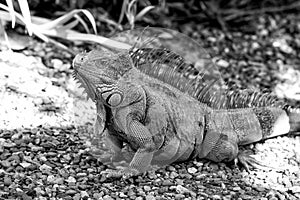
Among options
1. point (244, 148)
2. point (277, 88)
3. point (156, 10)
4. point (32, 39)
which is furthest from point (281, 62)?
point (32, 39)

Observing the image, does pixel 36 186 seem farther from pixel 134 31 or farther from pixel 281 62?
pixel 281 62

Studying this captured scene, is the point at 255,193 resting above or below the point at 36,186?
above

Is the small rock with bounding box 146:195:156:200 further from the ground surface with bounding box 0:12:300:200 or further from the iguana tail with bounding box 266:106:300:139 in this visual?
the iguana tail with bounding box 266:106:300:139

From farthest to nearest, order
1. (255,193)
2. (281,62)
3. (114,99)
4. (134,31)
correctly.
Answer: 1. (281,62)
2. (134,31)
3. (255,193)
4. (114,99)

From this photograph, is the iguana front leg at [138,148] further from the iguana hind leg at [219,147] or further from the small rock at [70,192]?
the iguana hind leg at [219,147]

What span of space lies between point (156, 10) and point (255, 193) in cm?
283

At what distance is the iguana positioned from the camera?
3.85 m

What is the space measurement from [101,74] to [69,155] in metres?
0.74

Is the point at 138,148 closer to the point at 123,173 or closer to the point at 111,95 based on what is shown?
the point at 123,173

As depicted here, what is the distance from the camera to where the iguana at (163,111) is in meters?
3.85

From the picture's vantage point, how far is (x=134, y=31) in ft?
17.8

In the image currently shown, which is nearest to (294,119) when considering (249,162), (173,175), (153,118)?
(249,162)

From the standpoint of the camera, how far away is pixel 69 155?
14.0 feet

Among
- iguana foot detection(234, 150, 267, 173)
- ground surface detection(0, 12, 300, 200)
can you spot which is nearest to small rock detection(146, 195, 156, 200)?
ground surface detection(0, 12, 300, 200)
